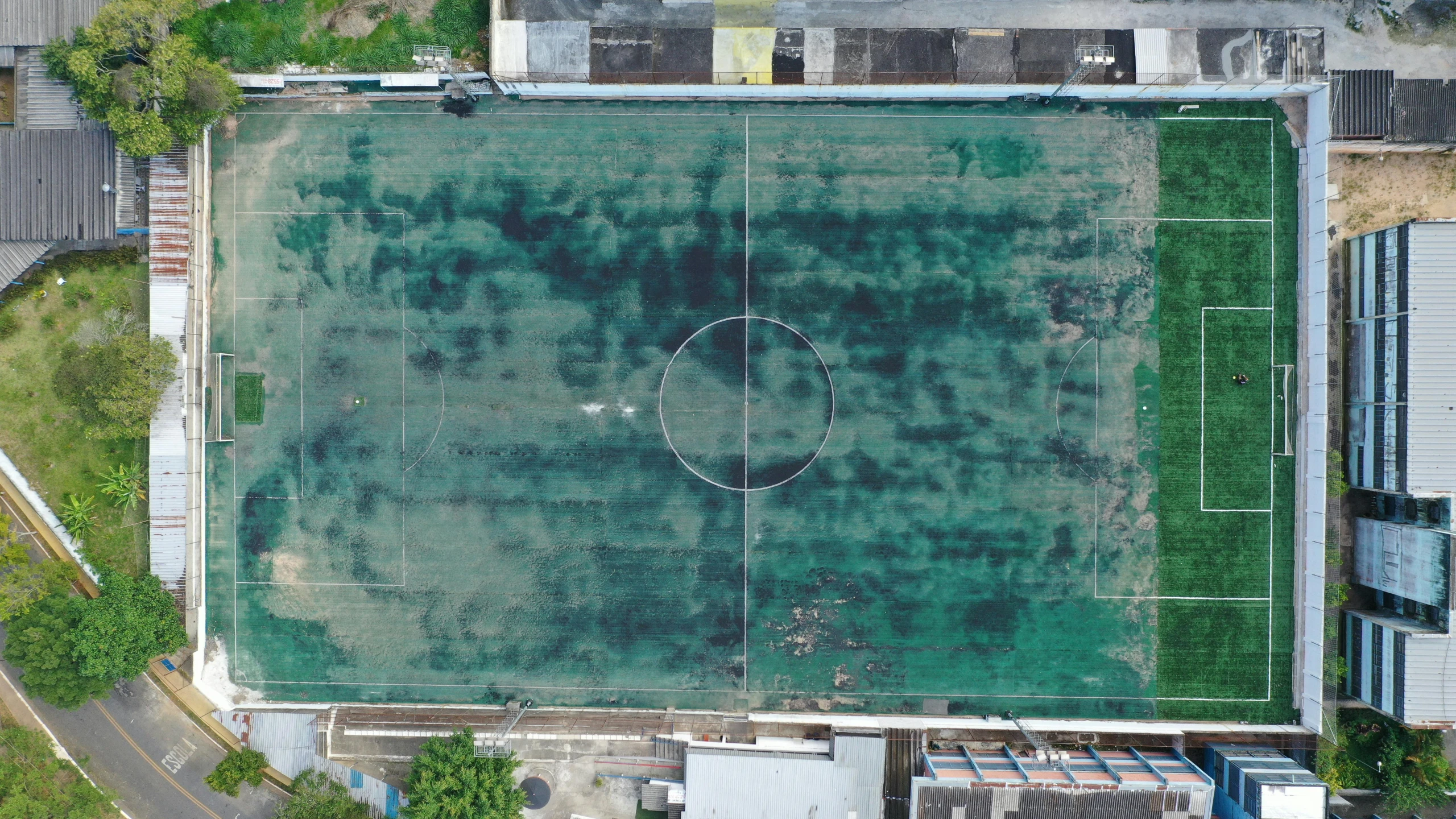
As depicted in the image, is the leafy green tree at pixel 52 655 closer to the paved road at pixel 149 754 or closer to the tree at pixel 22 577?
the tree at pixel 22 577

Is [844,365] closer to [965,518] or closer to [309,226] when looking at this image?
[965,518]

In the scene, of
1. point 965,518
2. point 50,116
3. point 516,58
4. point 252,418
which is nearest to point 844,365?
point 965,518

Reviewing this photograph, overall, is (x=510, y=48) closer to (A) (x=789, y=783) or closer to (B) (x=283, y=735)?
(B) (x=283, y=735)

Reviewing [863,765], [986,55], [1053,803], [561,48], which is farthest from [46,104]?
[1053,803]

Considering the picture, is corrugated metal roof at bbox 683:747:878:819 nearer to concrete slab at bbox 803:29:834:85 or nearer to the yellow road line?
the yellow road line

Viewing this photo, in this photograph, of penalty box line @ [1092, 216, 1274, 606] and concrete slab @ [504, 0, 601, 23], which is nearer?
penalty box line @ [1092, 216, 1274, 606]

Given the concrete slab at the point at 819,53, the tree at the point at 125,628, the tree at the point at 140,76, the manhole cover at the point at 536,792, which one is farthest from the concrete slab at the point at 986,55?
the tree at the point at 125,628

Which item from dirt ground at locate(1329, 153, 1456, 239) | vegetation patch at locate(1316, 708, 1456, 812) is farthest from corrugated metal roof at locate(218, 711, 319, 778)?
dirt ground at locate(1329, 153, 1456, 239)
